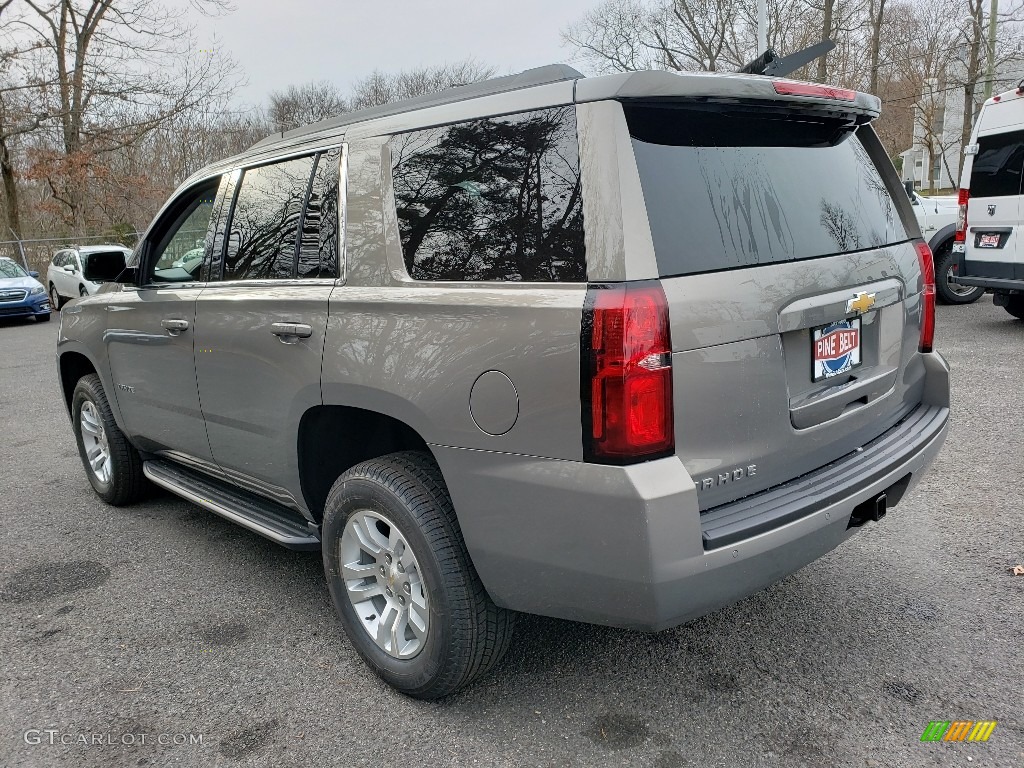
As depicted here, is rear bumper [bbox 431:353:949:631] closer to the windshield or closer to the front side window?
the front side window

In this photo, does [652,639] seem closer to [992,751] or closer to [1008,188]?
[992,751]

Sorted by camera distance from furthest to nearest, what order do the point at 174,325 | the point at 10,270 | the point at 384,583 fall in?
the point at 10,270, the point at 174,325, the point at 384,583

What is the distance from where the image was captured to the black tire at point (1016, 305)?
918cm

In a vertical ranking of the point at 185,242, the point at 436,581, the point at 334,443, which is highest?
the point at 185,242

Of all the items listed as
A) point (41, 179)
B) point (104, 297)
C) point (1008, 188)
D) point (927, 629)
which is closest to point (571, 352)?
point (927, 629)

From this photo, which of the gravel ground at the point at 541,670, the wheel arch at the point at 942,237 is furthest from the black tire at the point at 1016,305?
the gravel ground at the point at 541,670

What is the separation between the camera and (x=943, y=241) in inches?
422

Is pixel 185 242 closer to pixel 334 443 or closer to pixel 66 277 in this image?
pixel 334 443

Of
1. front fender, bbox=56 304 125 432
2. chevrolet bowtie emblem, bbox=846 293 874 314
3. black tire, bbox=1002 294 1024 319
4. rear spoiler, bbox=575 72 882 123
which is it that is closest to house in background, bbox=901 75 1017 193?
black tire, bbox=1002 294 1024 319

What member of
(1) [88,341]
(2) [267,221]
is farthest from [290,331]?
(1) [88,341]

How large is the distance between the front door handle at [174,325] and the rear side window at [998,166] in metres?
8.45

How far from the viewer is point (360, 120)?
2881 millimetres

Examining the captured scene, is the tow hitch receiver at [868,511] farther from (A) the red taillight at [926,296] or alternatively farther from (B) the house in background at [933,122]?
(B) the house in background at [933,122]

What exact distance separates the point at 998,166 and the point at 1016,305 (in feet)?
6.15
